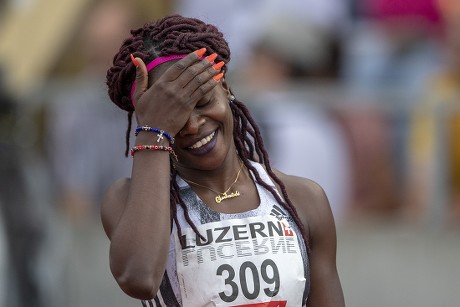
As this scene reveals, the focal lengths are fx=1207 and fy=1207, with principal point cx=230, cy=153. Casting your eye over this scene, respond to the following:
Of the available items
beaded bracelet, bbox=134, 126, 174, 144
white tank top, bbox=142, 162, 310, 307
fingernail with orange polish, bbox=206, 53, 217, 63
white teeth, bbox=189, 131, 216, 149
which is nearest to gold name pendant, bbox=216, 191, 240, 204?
white tank top, bbox=142, 162, 310, 307

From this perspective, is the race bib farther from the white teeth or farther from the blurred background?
the blurred background

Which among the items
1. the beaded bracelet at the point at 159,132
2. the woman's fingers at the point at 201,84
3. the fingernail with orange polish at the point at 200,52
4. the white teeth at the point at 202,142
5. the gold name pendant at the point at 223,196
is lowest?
the gold name pendant at the point at 223,196

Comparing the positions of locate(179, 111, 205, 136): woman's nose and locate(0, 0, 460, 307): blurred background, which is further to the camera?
locate(0, 0, 460, 307): blurred background

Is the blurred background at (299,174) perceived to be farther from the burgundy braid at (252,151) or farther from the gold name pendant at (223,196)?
the gold name pendant at (223,196)

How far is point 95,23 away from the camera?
33.7ft

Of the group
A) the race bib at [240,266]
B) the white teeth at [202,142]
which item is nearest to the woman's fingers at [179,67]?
the white teeth at [202,142]

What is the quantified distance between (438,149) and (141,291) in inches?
187

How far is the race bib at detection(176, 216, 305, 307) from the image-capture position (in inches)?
161

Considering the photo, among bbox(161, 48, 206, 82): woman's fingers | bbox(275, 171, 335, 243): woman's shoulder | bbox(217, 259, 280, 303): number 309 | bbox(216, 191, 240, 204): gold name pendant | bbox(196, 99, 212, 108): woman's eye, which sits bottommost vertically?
bbox(217, 259, 280, 303): number 309

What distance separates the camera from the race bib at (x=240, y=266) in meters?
4.08

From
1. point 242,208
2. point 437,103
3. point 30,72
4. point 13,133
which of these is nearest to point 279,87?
point 437,103

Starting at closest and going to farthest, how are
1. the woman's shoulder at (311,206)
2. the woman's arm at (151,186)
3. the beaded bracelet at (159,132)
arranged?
the woman's arm at (151,186), the beaded bracelet at (159,132), the woman's shoulder at (311,206)

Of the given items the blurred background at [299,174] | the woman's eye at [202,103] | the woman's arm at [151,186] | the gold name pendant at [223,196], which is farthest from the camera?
the blurred background at [299,174]

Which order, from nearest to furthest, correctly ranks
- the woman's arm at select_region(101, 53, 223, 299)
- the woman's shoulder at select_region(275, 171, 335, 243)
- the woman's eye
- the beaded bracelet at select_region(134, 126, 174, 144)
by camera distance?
→ the woman's arm at select_region(101, 53, 223, 299)
the beaded bracelet at select_region(134, 126, 174, 144)
the woman's eye
the woman's shoulder at select_region(275, 171, 335, 243)
